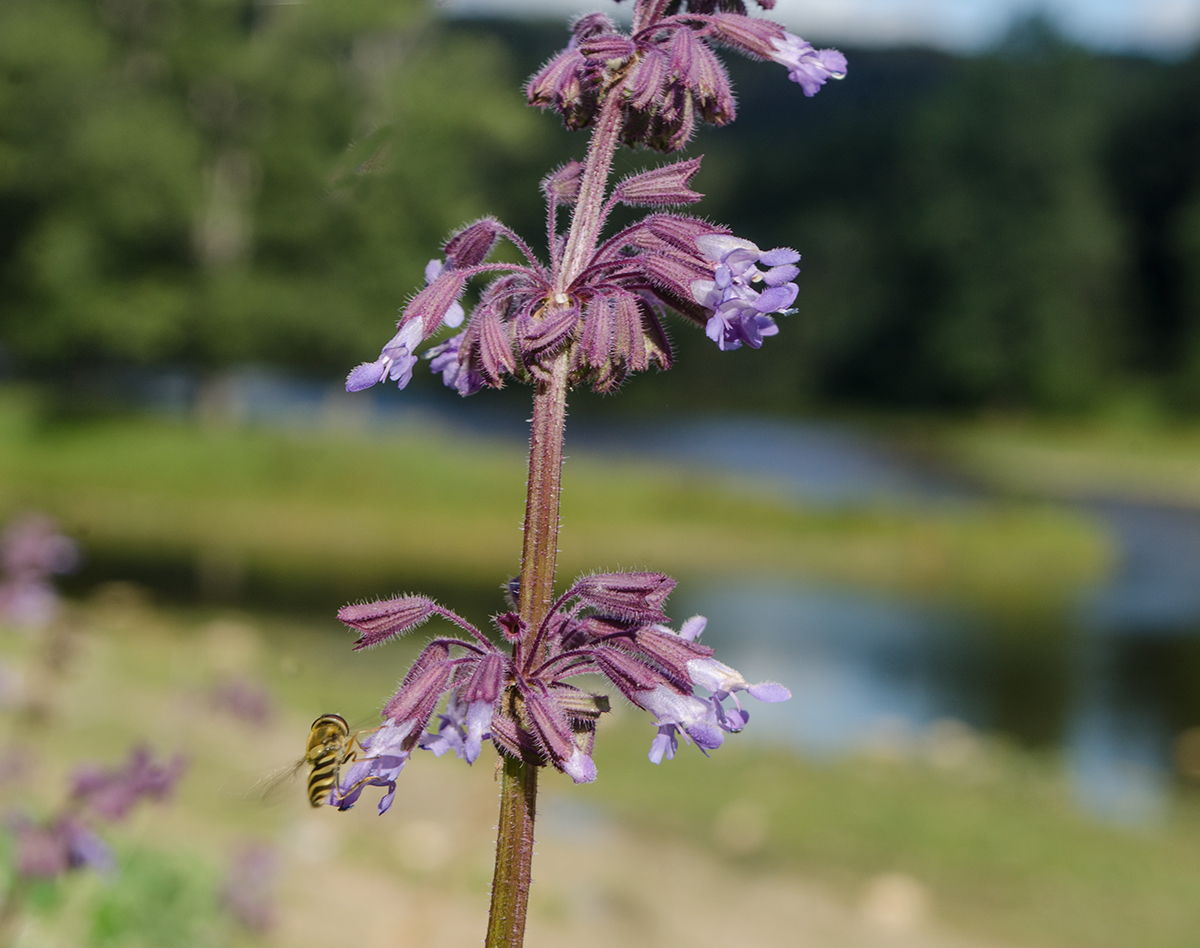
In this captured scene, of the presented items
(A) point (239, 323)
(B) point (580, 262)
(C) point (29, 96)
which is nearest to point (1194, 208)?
(A) point (239, 323)

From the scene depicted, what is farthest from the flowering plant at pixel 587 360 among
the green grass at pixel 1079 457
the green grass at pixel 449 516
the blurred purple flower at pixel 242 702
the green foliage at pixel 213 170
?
the green grass at pixel 1079 457

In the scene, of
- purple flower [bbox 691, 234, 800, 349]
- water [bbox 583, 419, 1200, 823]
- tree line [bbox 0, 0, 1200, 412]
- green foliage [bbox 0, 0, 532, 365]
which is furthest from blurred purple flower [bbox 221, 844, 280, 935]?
green foliage [bbox 0, 0, 532, 365]

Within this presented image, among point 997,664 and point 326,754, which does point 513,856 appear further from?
point 997,664

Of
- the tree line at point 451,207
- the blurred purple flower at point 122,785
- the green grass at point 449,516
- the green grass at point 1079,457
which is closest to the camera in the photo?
the blurred purple flower at point 122,785

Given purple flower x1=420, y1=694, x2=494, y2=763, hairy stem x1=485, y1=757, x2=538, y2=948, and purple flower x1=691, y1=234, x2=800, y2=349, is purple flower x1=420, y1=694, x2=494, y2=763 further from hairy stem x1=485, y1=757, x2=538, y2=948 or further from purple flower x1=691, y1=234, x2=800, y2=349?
purple flower x1=691, y1=234, x2=800, y2=349

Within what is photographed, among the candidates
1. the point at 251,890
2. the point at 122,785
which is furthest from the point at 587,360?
the point at 251,890

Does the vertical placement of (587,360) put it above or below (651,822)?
above

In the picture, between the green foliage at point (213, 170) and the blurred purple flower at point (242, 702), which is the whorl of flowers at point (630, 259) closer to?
the blurred purple flower at point (242, 702)
